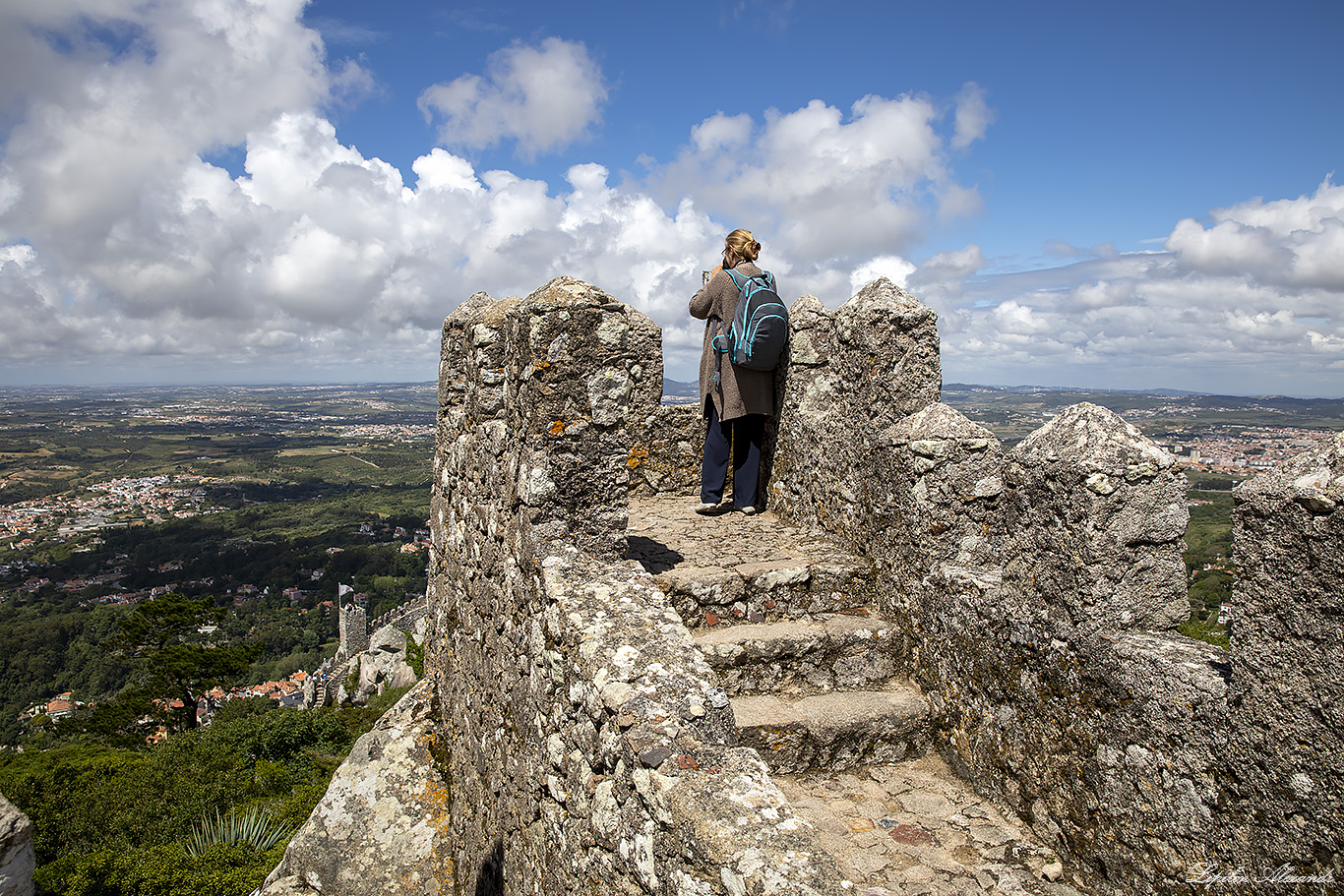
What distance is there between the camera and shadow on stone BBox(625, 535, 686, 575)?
14.0ft

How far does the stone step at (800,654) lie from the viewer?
3592 millimetres

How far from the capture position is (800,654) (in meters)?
3.71

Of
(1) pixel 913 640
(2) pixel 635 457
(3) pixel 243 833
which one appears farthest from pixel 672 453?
(3) pixel 243 833

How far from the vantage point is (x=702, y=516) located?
584cm

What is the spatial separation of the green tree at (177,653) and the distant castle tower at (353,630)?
12181 mm

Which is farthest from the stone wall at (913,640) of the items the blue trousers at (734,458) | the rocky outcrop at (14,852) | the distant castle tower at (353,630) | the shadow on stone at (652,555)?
the distant castle tower at (353,630)

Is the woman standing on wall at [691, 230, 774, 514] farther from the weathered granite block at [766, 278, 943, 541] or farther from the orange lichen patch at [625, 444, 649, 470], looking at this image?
the orange lichen patch at [625, 444, 649, 470]

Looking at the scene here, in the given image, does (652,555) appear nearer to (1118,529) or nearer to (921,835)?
(921,835)

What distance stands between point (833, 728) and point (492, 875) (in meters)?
2.12

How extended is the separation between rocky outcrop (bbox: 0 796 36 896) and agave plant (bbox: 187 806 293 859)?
608cm

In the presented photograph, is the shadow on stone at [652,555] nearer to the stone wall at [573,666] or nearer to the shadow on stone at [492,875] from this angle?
the stone wall at [573,666]

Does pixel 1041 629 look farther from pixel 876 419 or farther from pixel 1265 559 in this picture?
pixel 876 419

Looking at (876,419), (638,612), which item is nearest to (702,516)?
(876,419)

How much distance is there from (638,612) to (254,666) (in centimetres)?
6008
